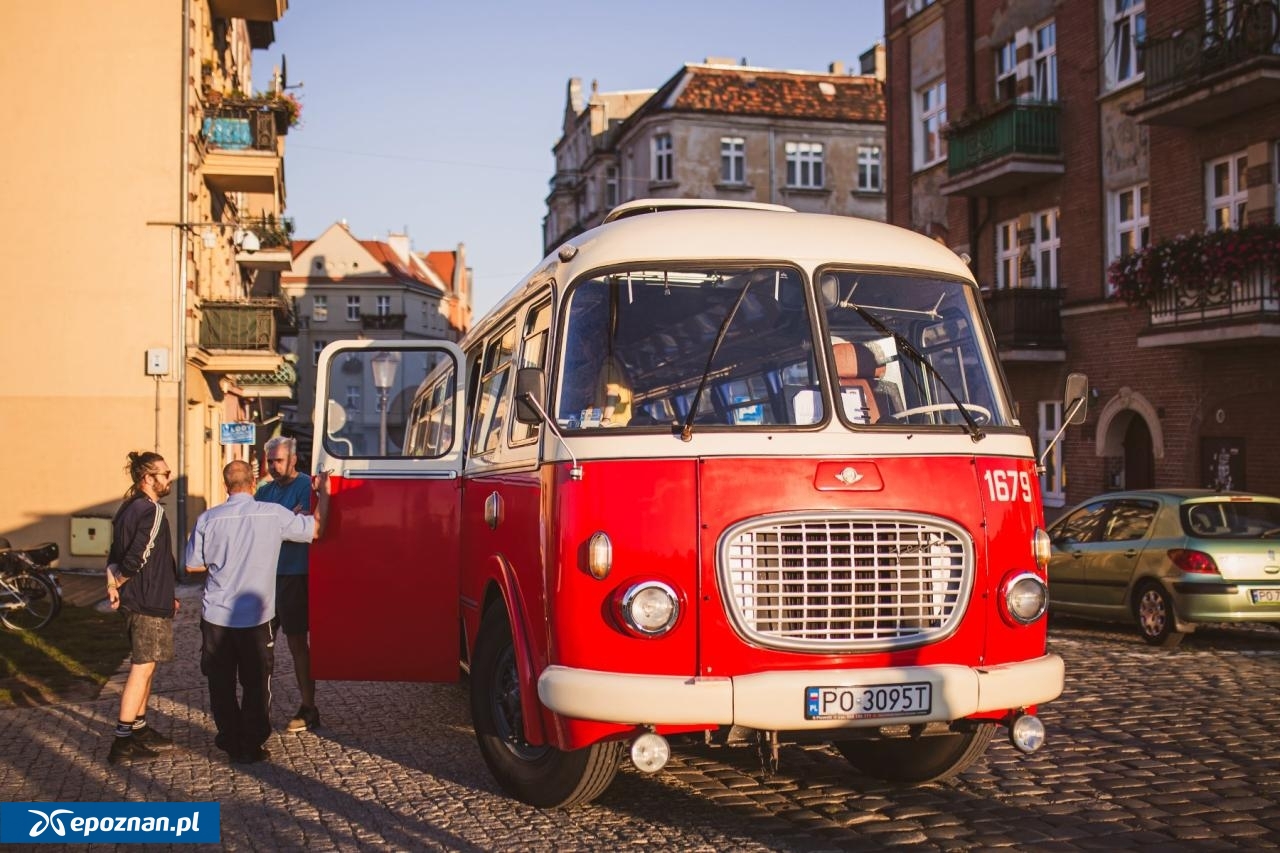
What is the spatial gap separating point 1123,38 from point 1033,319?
17.5ft

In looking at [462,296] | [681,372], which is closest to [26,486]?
[681,372]

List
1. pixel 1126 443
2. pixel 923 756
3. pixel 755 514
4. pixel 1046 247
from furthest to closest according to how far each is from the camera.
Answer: pixel 1046 247, pixel 1126 443, pixel 923 756, pixel 755 514

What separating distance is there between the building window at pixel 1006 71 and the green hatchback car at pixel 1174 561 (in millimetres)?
16517

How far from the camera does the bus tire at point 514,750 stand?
649 cm

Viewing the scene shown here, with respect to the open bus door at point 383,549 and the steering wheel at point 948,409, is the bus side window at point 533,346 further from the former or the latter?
the steering wheel at point 948,409

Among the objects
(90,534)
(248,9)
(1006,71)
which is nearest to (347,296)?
(248,9)

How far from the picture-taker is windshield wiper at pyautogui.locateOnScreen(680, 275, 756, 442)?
20.3 ft

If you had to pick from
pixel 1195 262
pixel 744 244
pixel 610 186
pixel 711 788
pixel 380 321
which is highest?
pixel 610 186

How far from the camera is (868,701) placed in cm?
599

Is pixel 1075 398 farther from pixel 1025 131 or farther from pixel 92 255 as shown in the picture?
pixel 92 255

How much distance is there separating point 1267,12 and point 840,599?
1770cm

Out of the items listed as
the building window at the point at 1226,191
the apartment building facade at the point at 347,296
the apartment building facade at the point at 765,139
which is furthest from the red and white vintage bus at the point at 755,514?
the apartment building facade at the point at 347,296

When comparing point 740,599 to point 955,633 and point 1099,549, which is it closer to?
point 955,633

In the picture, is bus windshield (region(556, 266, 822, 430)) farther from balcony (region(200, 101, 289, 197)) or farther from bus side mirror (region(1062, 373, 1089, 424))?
balcony (region(200, 101, 289, 197))
